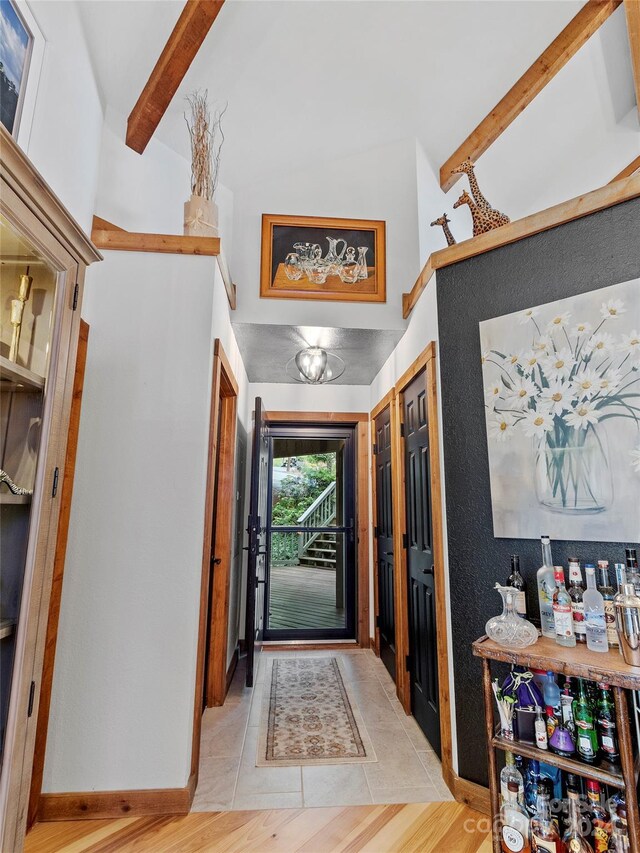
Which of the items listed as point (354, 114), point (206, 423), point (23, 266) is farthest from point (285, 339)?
point (23, 266)

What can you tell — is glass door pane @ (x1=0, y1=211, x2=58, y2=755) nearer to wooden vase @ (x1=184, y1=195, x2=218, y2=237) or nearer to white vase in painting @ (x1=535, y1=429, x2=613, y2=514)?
wooden vase @ (x1=184, y1=195, x2=218, y2=237)

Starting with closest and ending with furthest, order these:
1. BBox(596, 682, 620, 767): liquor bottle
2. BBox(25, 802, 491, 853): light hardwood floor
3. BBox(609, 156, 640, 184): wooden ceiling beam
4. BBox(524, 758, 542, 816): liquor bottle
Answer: BBox(596, 682, 620, 767): liquor bottle → BBox(524, 758, 542, 816): liquor bottle → BBox(25, 802, 491, 853): light hardwood floor → BBox(609, 156, 640, 184): wooden ceiling beam

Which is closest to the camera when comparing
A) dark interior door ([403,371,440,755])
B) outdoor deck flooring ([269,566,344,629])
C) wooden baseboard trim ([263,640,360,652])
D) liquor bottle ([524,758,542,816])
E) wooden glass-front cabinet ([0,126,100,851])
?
wooden glass-front cabinet ([0,126,100,851])

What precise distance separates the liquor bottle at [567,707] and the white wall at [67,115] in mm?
2757

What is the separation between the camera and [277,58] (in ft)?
8.06

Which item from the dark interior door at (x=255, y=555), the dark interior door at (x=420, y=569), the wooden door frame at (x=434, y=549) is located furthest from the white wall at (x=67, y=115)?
the dark interior door at (x=420, y=569)

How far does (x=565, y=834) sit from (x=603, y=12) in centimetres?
370

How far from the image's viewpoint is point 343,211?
318 centimetres

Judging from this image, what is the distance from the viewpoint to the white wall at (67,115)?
1.72 m

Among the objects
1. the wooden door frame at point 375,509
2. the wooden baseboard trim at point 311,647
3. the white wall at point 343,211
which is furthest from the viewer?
the wooden baseboard trim at point 311,647

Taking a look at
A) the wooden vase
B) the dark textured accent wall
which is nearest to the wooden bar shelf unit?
the dark textured accent wall

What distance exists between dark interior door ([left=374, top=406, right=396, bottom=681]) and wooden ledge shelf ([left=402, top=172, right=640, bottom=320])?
1.44 metres

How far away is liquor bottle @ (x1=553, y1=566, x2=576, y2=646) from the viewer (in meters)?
1.52

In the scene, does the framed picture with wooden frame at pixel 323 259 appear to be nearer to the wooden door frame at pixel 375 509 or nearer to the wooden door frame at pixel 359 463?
the wooden door frame at pixel 375 509
